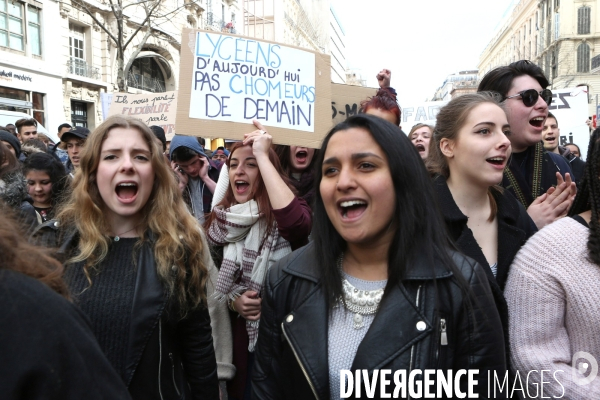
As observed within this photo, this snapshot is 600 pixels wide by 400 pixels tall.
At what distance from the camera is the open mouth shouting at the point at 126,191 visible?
7.25ft

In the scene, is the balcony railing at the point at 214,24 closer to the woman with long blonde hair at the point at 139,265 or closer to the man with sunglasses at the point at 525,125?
the man with sunglasses at the point at 525,125

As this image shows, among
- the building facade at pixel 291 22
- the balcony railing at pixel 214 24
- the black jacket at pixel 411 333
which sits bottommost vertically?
the black jacket at pixel 411 333

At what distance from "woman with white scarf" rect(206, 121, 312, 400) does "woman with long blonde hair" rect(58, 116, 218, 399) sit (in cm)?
38

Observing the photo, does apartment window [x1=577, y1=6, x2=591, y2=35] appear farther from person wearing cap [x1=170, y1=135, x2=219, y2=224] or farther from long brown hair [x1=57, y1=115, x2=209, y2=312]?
long brown hair [x1=57, y1=115, x2=209, y2=312]

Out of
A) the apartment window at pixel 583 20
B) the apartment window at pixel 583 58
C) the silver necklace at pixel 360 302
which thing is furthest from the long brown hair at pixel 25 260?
the apartment window at pixel 583 20

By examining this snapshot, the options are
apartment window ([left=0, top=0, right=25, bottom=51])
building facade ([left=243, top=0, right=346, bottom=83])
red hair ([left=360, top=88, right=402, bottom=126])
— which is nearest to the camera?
red hair ([left=360, top=88, right=402, bottom=126])

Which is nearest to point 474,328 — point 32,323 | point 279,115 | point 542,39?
point 32,323

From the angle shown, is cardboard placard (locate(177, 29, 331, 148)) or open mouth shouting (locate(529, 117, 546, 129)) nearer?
open mouth shouting (locate(529, 117, 546, 129))

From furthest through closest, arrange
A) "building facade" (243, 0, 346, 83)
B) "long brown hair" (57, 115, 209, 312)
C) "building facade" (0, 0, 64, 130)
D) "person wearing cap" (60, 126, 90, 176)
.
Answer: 1. "building facade" (243, 0, 346, 83)
2. "building facade" (0, 0, 64, 130)
3. "person wearing cap" (60, 126, 90, 176)
4. "long brown hair" (57, 115, 209, 312)

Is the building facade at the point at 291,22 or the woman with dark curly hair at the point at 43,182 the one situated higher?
the building facade at the point at 291,22

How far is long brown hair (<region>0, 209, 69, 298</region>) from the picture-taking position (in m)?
1.02

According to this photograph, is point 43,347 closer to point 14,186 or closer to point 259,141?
point 259,141

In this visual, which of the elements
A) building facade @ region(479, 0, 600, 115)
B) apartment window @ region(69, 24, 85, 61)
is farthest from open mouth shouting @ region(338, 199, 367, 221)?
building facade @ region(479, 0, 600, 115)

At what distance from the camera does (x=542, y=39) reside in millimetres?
64062
